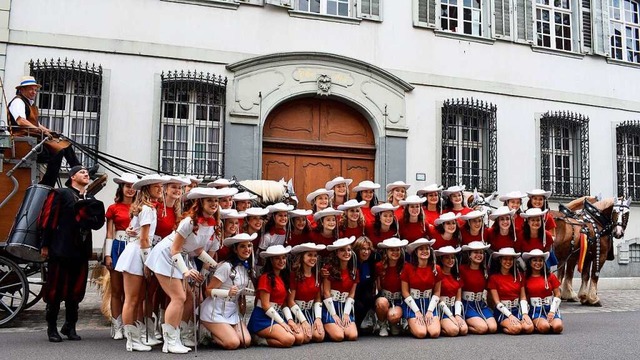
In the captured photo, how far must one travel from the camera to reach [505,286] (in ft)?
22.8

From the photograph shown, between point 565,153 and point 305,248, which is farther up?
point 565,153

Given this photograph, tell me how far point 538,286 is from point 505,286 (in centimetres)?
39

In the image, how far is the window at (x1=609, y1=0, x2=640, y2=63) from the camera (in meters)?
14.8

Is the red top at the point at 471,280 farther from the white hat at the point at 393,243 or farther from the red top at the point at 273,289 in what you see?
the red top at the point at 273,289

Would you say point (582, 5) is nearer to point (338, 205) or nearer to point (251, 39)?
point (251, 39)

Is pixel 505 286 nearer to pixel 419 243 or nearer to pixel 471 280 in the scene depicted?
pixel 471 280

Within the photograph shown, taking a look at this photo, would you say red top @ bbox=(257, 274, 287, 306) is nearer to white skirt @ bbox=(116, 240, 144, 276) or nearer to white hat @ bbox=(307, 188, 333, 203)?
white skirt @ bbox=(116, 240, 144, 276)

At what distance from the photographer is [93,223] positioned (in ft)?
19.9

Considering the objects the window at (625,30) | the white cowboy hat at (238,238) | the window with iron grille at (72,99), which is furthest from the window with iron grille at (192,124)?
the window at (625,30)

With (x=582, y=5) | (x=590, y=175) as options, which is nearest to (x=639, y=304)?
(x=590, y=175)

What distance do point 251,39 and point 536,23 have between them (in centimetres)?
679

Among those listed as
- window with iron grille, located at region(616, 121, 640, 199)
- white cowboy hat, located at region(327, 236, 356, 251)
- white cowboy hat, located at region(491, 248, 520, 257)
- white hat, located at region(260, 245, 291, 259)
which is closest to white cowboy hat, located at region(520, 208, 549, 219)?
white cowboy hat, located at region(491, 248, 520, 257)

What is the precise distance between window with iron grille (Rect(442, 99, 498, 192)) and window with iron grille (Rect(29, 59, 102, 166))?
6750 millimetres

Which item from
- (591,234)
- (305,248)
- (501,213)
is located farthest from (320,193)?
(591,234)
